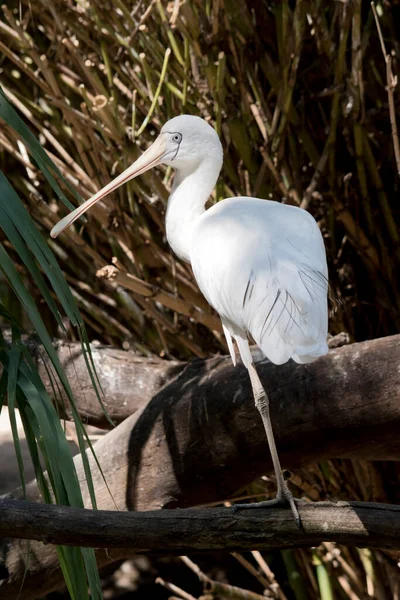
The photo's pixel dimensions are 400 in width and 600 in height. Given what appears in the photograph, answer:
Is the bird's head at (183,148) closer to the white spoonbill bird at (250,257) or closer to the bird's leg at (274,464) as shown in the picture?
the white spoonbill bird at (250,257)

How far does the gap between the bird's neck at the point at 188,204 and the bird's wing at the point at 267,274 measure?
0.08 meters

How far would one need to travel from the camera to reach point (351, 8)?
1952mm

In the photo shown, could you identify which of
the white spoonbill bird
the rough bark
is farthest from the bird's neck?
the rough bark

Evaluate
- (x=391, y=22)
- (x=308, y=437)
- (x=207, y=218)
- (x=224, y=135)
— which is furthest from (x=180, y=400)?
(x=391, y=22)

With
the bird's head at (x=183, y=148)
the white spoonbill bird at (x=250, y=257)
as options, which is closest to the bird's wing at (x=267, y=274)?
the white spoonbill bird at (x=250, y=257)

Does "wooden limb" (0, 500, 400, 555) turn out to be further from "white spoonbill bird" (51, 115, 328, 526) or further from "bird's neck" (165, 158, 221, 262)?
"bird's neck" (165, 158, 221, 262)

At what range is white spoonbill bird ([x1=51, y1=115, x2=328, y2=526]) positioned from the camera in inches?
52.9

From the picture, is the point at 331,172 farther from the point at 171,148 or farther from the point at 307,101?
the point at 171,148

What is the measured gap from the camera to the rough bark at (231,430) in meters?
1.69

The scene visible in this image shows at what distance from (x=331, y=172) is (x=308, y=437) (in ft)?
2.41

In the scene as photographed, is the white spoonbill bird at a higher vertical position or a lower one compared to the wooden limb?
higher

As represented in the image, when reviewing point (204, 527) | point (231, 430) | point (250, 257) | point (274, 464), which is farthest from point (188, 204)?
point (204, 527)

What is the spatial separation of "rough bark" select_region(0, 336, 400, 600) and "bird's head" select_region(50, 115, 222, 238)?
1.44 feet

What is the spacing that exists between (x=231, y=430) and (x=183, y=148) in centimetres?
58
